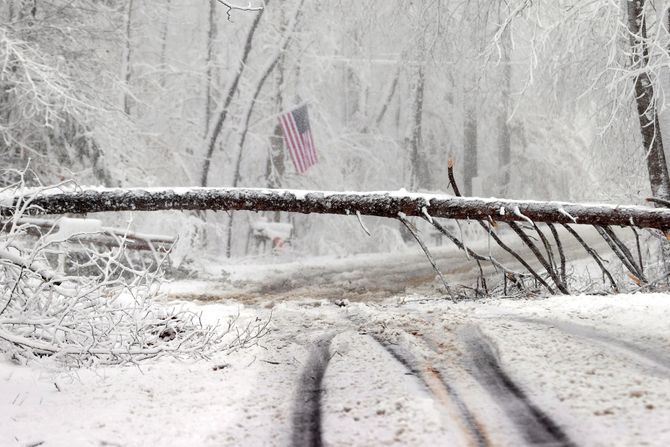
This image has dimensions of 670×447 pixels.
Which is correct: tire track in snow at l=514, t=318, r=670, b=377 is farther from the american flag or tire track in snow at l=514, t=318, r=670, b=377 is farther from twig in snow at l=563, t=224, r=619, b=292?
the american flag

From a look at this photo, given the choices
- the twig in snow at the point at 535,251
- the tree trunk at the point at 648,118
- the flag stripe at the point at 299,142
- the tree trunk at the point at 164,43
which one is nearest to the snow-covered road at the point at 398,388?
the twig in snow at the point at 535,251

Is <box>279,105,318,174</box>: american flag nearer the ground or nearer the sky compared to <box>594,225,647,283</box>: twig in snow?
nearer the sky

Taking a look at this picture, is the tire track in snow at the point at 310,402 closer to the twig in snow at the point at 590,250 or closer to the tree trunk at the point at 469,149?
the twig in snow at the point at 590,250

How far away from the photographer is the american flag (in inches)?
669

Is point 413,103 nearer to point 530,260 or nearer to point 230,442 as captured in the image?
point 530,260

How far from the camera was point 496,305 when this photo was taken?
449cm

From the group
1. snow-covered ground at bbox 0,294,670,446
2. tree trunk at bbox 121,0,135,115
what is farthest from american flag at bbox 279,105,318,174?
snow-covered ground at bbox 0,294,670,446

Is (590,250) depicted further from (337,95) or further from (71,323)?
(337,95)

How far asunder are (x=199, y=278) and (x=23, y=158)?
395cm

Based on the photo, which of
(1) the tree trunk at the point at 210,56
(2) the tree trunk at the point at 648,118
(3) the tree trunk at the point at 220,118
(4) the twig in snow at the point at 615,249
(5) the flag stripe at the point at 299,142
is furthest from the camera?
(1) the tree trunk at the point at 210,56

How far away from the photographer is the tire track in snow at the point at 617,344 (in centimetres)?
277

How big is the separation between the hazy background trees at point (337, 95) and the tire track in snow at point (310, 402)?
19.7ft

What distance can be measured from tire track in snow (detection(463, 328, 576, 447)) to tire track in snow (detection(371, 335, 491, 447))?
14 cm

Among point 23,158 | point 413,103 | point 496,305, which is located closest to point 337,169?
point 413,103
